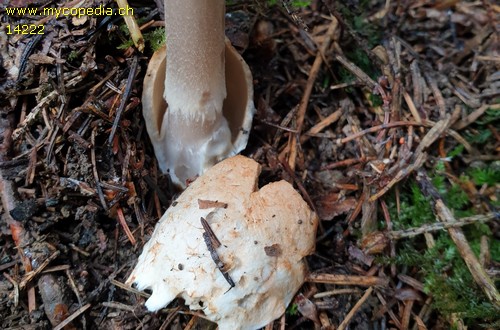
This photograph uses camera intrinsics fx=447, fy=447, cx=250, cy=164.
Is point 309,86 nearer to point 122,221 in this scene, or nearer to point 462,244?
point 462,244

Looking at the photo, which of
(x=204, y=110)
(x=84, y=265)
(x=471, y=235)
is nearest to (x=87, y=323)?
(x=84, y=265)

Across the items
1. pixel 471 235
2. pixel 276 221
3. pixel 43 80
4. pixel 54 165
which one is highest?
pixel 43 80

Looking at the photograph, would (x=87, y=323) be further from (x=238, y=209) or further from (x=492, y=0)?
(x=492, y=0)

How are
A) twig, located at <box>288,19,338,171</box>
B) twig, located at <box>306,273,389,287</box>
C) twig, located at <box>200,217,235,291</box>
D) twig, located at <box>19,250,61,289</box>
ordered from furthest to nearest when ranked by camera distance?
twig, located at <box>288,19,338,171</box> → twig, located at <box>306,273,389,287</box> → twig, located at <box>19,250,61,289</box> → twig, located at <box>200,217,235,291</box>

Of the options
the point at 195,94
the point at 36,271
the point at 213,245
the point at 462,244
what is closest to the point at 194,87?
the point at 195,94

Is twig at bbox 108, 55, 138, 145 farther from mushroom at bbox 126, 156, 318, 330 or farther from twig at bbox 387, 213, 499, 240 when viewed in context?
twig at bbox 387, 213, 499, 240

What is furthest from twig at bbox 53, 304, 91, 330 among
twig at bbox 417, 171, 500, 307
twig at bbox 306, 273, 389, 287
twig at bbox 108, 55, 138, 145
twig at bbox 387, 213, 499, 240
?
twig at bbox 417, 171, 500, 307

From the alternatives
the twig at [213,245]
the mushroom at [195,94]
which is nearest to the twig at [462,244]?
the mushroom at [195,94]

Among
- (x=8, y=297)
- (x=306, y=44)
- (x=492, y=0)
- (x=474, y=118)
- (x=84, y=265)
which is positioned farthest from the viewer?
(x=492, y=0)
